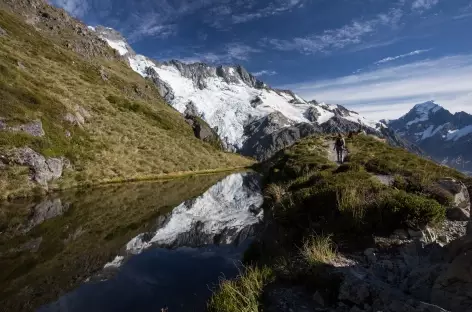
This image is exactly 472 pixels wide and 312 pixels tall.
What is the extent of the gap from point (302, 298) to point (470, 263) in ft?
15.3

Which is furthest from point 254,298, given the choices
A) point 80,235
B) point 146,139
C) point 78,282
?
point 146,139

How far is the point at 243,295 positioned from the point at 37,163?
1518 inches

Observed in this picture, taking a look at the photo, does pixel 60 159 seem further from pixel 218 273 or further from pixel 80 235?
pixel 218 273

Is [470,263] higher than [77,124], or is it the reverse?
[77,124]

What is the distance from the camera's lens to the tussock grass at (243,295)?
10594mm

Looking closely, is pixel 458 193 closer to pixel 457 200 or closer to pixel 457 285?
pixel 457 200

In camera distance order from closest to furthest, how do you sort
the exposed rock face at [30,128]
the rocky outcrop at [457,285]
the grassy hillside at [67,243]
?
the rocky outcrop at [457,285] < the grassy hillside at [67,243] < the exposed rock face at [30,128]

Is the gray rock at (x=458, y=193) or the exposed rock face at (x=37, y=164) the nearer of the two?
the gray rock at (x=458, y=193)

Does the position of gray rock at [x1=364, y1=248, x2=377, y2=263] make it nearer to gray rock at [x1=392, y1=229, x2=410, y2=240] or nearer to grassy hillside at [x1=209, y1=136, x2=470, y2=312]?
grassy hillside at [x1=209, y1=136, x2=470, y2=312]

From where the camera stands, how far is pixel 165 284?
15.4 meters

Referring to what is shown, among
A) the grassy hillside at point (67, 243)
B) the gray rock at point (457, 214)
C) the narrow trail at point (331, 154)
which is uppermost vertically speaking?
the narrow trail at point (331, 154)

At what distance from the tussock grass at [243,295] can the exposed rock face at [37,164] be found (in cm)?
3624

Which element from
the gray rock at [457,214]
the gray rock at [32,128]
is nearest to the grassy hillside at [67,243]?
the gray rock at [32,128]

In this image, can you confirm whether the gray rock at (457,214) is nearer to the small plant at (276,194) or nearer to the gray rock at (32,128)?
the small plant at (276,194)
